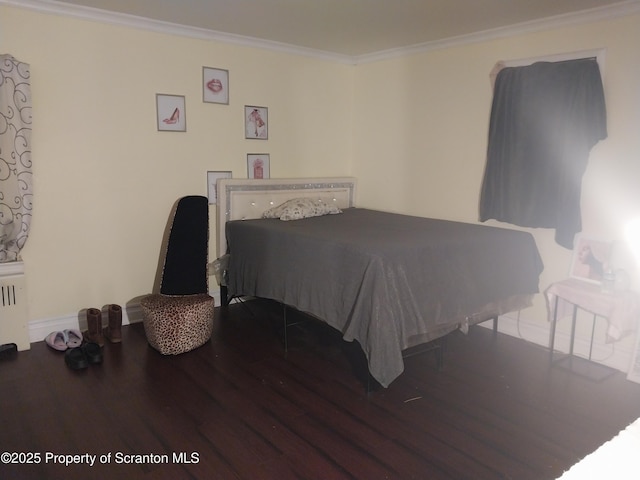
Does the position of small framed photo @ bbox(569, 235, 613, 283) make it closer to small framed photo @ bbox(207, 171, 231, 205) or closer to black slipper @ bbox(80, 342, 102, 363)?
small framed photo @ bbox(207, 171, 231, 205)

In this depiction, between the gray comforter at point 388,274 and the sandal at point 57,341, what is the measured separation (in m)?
1.28

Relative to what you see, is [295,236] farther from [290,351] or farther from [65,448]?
[65,448]

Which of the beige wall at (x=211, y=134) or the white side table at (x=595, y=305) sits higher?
the beige wall at (x=211, y=134)

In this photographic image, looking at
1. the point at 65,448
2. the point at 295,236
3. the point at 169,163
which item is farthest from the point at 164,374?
the point at 169,163

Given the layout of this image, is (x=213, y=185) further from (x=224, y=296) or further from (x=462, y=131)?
(x=462, y=131)

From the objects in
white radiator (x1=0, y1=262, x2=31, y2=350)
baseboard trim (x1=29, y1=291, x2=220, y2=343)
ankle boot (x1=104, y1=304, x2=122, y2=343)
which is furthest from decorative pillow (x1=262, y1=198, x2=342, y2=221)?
white radiator (x1=0, y1=262, x2=31, y2=350)

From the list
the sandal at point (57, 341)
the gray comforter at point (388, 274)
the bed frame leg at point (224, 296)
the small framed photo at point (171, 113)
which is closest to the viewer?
the gray comforter at point (388, 274)

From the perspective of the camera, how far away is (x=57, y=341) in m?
3.22

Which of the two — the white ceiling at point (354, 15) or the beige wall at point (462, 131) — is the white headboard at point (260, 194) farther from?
the white ceiling at point (354, 15)

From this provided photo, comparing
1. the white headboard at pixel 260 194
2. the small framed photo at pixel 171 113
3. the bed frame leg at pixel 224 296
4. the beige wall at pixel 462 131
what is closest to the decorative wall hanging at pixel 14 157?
the small framed photo at pixel 171 113

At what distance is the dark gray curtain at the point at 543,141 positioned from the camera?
3.10m

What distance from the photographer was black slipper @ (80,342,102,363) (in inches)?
118

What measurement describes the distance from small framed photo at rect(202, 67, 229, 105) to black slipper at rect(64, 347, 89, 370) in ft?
7.00

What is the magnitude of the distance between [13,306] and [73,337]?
0.43m
